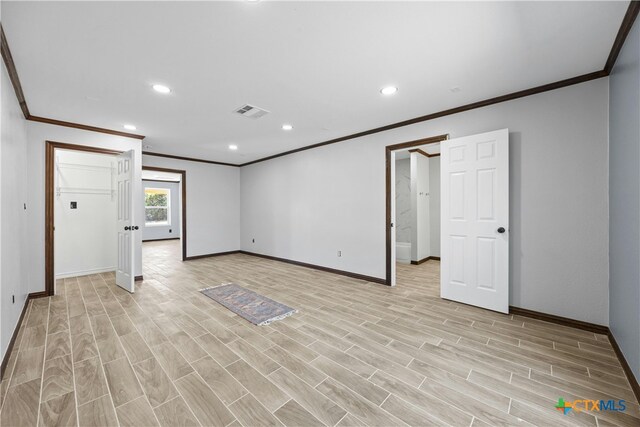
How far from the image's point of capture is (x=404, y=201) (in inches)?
251

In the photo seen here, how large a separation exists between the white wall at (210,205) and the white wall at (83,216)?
3.32 ft

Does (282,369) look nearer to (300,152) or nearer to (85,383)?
(85,383)

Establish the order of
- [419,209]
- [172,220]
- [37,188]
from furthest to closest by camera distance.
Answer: [172,220] → [419,209] → [37,188]

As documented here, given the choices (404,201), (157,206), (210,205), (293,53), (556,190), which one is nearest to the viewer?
(293,53)

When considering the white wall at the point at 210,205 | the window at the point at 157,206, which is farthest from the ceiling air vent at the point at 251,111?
the window at the point at 157,206

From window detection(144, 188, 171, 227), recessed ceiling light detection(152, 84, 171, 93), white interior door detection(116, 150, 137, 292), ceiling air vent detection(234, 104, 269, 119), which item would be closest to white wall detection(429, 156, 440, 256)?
ceiling air vent detection(234, 104, 269, 119)

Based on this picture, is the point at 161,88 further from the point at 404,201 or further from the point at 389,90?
the point at 404,201

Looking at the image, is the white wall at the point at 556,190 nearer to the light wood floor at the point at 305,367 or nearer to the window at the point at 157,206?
the light wood floor at the point at 305,367

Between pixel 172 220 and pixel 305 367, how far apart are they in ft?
36.5

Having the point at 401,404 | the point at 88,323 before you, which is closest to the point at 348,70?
the point at 401,404

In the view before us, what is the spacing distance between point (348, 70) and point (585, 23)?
1.73 meters

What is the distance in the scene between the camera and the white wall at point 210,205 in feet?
20.9

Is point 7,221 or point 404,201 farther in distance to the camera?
point 404,201

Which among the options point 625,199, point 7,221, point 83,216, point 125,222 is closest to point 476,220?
point 625,199
